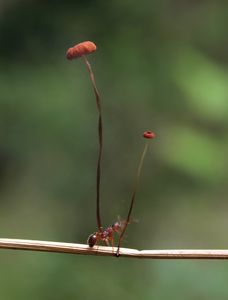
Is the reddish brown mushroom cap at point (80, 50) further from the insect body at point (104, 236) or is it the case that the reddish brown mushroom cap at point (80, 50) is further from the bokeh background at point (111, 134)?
the bokeh background at point (111, 134)

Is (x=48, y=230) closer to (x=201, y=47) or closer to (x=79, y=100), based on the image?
(x=79, y=100)

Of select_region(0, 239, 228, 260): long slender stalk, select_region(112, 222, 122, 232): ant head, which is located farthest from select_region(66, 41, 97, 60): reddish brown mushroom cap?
select_region(112, 222, 122, 232): ant head

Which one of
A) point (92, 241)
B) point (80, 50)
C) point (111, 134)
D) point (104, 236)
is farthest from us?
point (111, 134)

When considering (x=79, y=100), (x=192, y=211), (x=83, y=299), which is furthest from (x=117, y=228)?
(x=192, y=211)

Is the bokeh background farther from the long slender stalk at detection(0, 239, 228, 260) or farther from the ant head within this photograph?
the long slender stalk at detection(0, 239, 228, 260)

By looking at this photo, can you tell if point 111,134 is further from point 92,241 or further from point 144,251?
point 144,251

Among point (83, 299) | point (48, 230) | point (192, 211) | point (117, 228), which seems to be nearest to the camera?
point (117, 228)

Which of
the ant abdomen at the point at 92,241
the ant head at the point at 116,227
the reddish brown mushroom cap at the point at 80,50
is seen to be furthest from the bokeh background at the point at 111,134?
the reddish brown mushroom cap at the point at 80,50

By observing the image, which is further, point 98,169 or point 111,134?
point 111,134

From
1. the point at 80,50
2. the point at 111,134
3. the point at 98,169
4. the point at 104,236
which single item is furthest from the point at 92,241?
the point at 111,134
